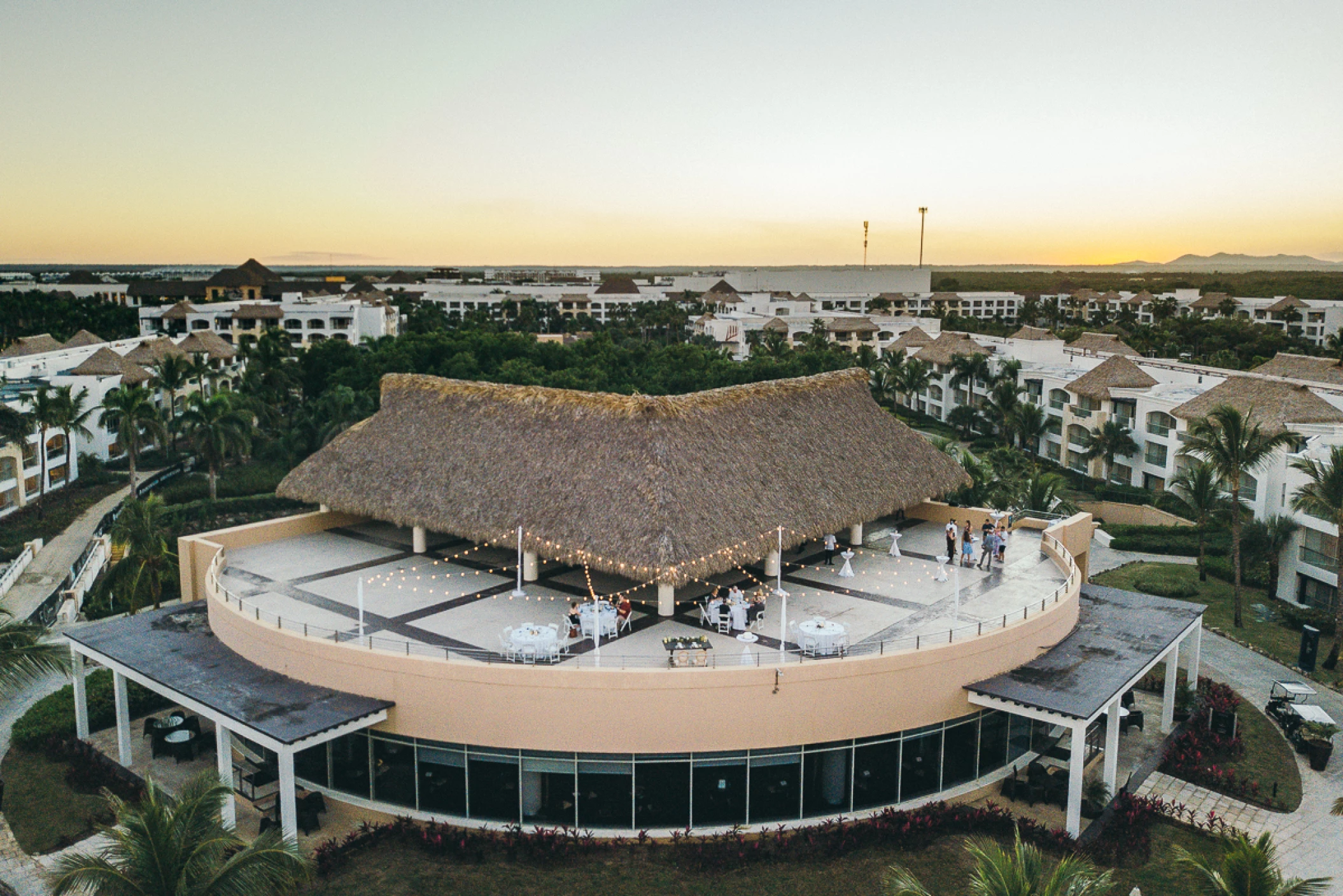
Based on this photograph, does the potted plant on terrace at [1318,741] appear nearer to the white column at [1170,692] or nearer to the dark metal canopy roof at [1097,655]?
the white column at [1170,692]

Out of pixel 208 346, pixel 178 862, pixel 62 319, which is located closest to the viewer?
pixel 178 862

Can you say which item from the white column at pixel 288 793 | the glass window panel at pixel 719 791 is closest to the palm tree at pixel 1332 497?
the glass window panel at pixel 719 791

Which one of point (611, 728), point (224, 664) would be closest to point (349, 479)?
point (224, 664)

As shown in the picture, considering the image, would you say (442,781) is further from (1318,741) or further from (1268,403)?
(1268,403)

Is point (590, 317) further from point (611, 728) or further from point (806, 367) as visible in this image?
point (611, 728)

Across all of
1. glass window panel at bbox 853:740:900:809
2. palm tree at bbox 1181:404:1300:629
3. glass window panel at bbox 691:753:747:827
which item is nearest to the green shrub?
glass window panel at bbox 691:753:747:827

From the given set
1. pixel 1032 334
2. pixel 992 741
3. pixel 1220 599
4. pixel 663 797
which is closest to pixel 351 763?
pixel 663 797
